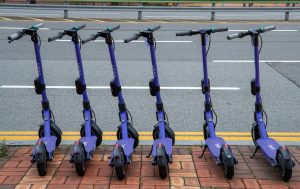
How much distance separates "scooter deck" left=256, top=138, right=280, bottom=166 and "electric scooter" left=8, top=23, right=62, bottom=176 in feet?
7.57

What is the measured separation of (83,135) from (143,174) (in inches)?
38.2

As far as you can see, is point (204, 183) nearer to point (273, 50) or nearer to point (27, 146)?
point (27, 146)

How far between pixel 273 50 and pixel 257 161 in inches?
290

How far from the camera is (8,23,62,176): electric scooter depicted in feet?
13.3

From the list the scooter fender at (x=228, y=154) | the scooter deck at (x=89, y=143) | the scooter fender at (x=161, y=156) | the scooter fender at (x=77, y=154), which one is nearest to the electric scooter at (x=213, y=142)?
the scooter fender at (x=228, y=154)

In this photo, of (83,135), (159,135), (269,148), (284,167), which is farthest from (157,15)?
(284,167)

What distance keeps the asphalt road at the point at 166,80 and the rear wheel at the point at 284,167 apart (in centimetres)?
163

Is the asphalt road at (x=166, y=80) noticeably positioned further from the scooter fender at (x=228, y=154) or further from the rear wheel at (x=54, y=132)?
the scooter fender at (x=228, y=154)

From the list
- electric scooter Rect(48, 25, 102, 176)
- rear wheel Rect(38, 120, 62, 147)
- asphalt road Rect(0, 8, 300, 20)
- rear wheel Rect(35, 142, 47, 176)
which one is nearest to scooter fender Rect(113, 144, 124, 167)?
electric scooter Rect(48, 25, 102, 176)

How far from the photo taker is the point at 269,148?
430cm

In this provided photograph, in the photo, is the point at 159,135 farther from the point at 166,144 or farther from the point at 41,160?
the point at 41,160

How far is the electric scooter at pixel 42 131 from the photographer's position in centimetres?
405

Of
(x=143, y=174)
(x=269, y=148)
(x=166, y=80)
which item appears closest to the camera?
(x=143, y=174)

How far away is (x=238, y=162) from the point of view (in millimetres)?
4445
